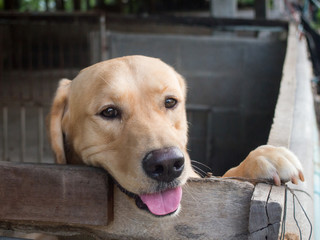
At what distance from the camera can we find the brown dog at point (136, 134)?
183cm

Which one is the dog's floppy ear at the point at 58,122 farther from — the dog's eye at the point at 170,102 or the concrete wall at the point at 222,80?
the concrete wall at the point at 222,80

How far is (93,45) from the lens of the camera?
6.44m

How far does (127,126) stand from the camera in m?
2.19

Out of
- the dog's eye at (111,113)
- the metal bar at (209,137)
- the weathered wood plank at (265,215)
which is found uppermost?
the dog's eye at (111,113)

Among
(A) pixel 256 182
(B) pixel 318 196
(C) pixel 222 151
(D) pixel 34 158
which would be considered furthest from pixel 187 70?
(A) pixel 256 182

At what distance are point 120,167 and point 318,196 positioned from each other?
1.70 metres

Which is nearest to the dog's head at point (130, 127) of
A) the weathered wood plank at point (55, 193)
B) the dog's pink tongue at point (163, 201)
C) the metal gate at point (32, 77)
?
the dog's pink tongue at point (163, 201)

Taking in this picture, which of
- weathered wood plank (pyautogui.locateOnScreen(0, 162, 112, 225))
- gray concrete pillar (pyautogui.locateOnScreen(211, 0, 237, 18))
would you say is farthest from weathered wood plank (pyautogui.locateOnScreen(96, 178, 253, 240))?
gray concrete pillar (pyautogui.locateOnScreen(211, 0, 237, 18))

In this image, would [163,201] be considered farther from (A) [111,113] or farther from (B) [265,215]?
(A) [111,113]

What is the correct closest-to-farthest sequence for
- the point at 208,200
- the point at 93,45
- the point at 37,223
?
the point at 208,200, the point at 37,223, the point at 93,45

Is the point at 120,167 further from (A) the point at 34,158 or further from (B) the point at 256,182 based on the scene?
(A) the point at 34,158

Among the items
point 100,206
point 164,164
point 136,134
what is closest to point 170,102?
point 136,134

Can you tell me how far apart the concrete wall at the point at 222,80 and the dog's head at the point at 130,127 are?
379 cm

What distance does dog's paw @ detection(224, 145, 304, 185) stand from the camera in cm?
179
